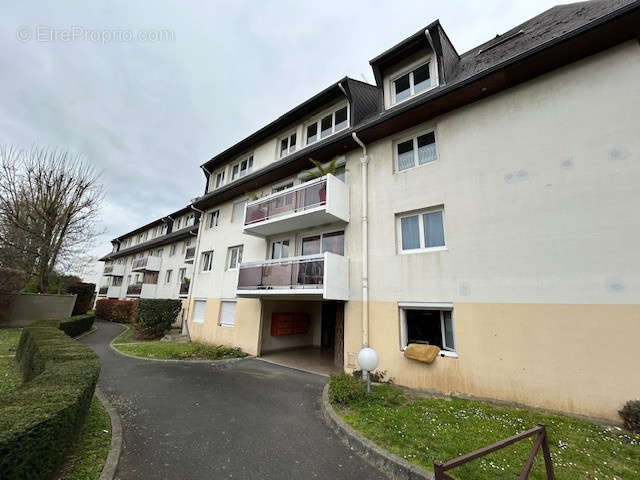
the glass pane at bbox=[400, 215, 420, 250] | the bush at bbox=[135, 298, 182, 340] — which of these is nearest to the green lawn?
the bush at bbox=[135, 298, 182, 340]

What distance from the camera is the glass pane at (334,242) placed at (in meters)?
10.3

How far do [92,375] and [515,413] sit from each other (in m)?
8.27

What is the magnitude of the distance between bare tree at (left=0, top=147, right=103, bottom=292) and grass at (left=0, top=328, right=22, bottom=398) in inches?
281

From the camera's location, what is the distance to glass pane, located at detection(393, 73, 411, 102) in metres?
9.82

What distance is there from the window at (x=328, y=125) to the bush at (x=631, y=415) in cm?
1118

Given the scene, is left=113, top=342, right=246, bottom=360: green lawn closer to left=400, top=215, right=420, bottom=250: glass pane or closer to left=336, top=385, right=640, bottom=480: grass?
left=336, top=385, right=640, bottom=480: grass

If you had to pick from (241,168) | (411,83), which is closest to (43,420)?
(411,83)

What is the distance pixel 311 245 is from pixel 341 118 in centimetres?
A: 577

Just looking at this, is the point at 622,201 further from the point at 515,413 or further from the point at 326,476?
the point at 326,476

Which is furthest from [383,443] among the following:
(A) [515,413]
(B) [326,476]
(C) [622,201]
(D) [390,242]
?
(C) [622,201]

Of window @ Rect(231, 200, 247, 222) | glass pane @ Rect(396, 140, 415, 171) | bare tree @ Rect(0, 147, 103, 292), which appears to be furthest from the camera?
bare tree @ Rect(0, 147, 103, 292)

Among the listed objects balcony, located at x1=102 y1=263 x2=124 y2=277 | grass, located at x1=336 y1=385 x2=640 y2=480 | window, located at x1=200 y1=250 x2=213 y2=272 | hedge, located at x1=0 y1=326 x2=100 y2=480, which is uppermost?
balcony, located at x1=102 y1=263 x2=124 y2=277

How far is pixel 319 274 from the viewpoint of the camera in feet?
28.9

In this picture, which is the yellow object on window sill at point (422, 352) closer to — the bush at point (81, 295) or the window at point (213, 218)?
the window at point (213, 218)
